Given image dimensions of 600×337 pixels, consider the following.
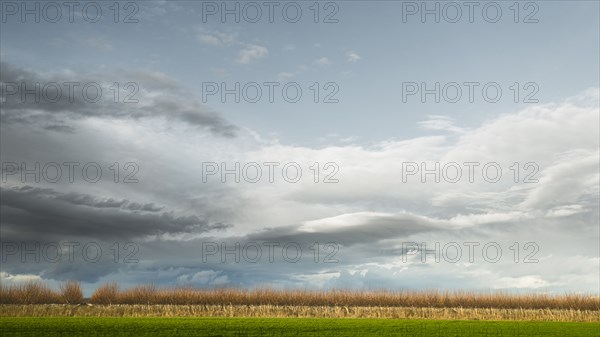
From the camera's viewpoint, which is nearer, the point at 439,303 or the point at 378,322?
the point at 378,322

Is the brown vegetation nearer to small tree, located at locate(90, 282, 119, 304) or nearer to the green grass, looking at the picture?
small tree, located at locate(90, 282, 119, 304)

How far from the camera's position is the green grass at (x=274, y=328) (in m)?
20.4

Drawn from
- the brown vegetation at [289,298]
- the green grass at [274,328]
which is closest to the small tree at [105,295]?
the brown vegetation at [289,298]

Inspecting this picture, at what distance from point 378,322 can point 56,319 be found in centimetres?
1217

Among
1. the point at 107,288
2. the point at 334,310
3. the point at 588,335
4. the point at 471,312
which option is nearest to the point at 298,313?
the point at 334,310

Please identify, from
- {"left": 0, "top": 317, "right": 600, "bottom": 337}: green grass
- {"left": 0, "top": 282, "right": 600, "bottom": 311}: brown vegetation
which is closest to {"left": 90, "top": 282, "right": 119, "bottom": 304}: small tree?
{"left": 0, "top": 282, "right": 600, "bottom": 311}: brown vegetation

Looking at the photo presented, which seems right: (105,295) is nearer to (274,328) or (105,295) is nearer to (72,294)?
(72,294)

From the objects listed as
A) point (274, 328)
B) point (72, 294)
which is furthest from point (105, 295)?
point (274, 328)

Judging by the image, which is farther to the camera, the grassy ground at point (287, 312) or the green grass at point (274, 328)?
the grassy ground at point (287, 312)

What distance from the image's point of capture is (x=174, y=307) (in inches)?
1297

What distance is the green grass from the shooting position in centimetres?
2044

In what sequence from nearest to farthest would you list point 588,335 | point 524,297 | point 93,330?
point 93,330 → point 588,335 → point 524,297

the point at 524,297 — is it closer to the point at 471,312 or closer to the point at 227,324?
the point at 471,312

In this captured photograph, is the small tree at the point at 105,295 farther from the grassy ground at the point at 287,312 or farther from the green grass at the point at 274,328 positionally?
the green grass at the point at 274,328
